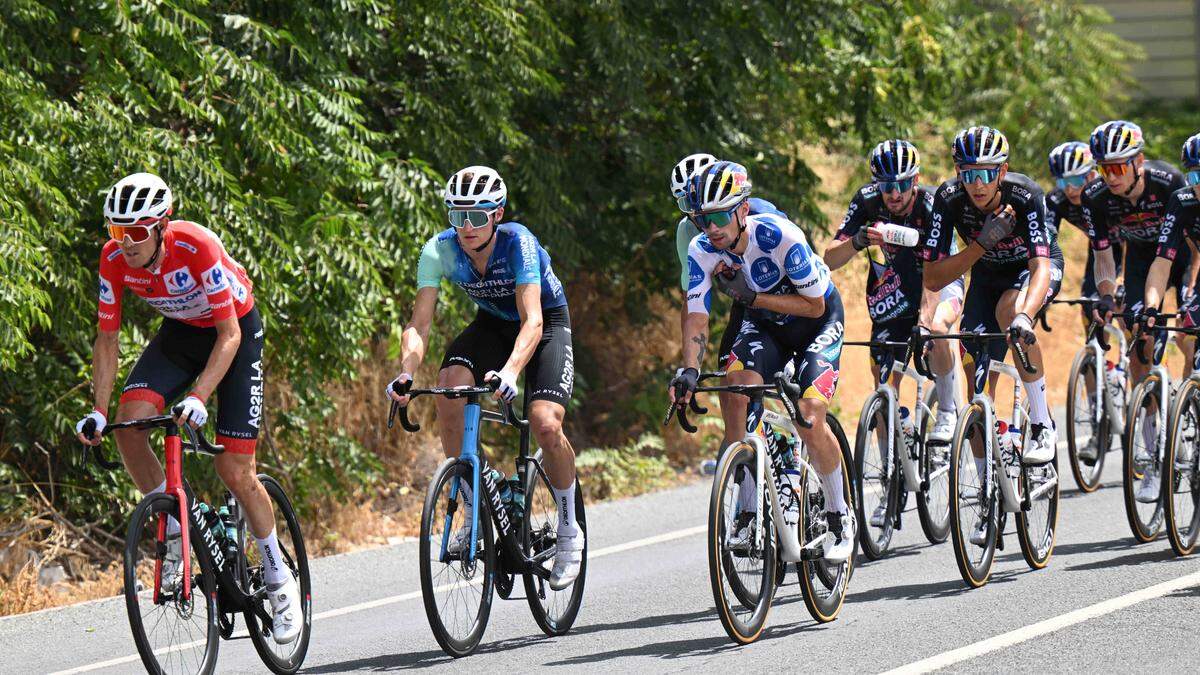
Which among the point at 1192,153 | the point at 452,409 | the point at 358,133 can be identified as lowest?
the point at 452,409

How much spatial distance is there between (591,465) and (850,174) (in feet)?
35.3

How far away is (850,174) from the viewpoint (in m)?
23.2

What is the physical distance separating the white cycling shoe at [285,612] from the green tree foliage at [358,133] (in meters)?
2.66

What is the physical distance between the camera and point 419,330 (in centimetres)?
739

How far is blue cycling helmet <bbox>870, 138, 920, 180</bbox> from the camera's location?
30.1 feet

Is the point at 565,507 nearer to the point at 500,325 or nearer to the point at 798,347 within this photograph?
the point at 500,325

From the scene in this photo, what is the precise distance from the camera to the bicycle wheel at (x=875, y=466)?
904cm

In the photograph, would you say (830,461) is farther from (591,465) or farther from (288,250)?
(591,465)

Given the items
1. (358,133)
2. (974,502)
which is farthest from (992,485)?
(358,133)

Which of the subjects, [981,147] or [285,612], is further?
[981,147]

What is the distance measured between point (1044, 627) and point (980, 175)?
2966 mm

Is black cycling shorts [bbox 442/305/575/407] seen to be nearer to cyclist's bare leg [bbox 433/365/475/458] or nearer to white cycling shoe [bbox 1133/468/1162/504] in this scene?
cyclist's bare leg [bbox 433/365/475/458]

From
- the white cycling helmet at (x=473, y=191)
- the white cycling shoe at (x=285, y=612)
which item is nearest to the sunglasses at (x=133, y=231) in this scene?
the white cycling helmet at (x=473, y=191)

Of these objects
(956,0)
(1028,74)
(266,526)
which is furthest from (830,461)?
(1028,74)
